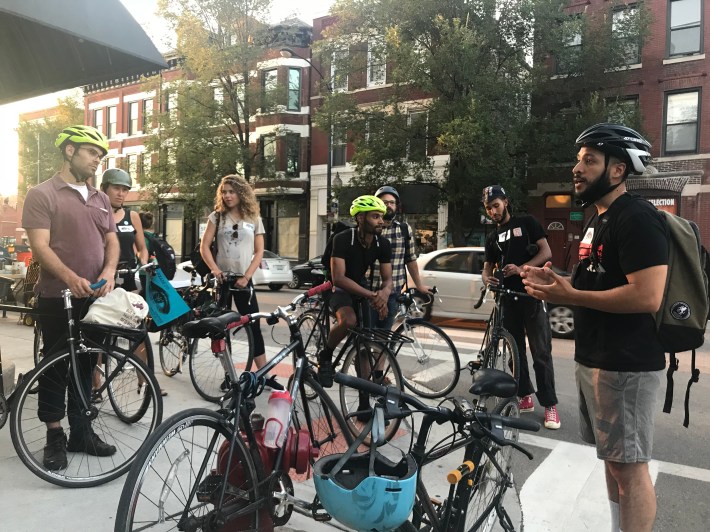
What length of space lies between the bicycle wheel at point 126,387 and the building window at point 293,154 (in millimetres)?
25939

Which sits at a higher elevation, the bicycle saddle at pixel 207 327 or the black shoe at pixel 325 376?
the bicycle saddle at pixel 207 327

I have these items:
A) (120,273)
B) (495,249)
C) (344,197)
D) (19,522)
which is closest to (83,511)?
(19,522)

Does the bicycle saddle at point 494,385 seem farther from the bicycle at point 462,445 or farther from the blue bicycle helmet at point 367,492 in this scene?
the blue bicycle helmet at point 367,492

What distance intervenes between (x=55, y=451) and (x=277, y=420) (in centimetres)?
169

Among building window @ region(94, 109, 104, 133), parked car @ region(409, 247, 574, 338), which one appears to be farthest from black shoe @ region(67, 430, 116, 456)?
building window @ region(94, 109, 104, 133)

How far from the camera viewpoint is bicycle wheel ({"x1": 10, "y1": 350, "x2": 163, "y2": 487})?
3117mm

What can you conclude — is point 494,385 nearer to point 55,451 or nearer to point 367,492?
point 367,492

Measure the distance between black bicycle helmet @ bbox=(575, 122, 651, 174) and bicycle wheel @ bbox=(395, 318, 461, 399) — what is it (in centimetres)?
343

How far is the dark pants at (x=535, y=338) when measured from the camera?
482 cm

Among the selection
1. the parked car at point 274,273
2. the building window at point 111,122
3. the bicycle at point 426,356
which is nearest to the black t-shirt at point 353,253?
the bicycle at point 426,356

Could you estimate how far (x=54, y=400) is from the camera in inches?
131

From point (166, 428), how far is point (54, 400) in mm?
1629

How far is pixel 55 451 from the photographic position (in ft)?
10.9

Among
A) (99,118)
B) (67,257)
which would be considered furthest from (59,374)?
(99,118)
